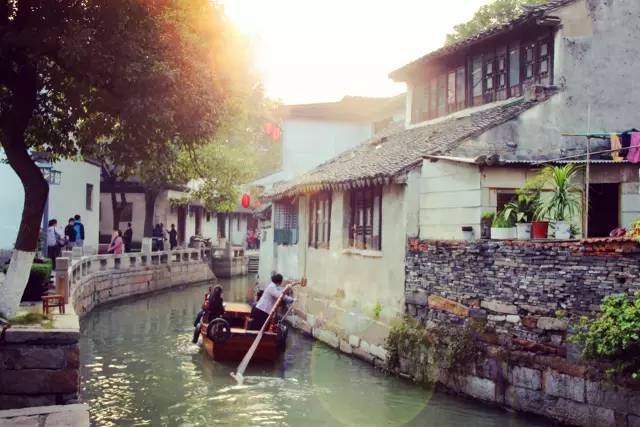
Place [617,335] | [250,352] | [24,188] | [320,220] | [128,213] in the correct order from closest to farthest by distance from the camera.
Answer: [617,335], [24,188], [250,352], [320,220], [128,213]

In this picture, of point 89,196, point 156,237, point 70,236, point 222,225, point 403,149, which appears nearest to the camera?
point 403,149

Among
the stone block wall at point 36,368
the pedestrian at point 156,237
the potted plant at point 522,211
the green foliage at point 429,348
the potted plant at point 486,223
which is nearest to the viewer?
the stone block wall at point 36,368

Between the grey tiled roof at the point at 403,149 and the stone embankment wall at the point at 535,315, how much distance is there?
269 centimetres

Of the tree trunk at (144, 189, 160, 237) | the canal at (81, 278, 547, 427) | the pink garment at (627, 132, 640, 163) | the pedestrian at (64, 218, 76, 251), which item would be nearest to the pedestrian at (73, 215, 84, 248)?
the pedestrian at (64, 218, 76, 251)

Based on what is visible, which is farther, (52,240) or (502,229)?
(52,240)

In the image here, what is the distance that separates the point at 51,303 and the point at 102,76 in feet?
11.3

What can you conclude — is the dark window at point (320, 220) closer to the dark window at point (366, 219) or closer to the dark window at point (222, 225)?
the dark window at point (366, 219)

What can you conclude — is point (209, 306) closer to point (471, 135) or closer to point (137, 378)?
point (137, 378)

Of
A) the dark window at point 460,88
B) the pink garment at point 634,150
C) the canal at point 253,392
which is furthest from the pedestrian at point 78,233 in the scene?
the pink garment at point 634,150

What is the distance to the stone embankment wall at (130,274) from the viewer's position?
19.7 m

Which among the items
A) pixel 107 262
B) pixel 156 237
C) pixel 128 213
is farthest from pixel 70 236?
pixel 128 213

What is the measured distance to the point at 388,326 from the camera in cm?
1349

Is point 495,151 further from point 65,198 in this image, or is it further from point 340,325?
point 65,198

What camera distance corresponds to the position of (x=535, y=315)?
33.3 ft
